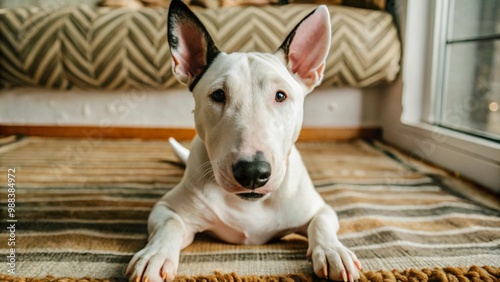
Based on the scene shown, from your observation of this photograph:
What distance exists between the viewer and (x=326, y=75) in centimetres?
258

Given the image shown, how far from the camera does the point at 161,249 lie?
0.91m

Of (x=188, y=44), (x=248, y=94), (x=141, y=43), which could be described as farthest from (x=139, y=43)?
(x=248, y=94)

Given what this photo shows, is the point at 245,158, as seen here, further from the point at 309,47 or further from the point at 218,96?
the point at 309,47

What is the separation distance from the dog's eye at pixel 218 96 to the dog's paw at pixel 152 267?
37 centimetres

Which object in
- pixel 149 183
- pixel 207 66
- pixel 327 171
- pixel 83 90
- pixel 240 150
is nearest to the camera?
pixel 240 150

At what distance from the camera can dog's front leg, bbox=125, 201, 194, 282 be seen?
835mm

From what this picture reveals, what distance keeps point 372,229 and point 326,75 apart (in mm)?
1534

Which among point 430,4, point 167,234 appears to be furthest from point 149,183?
point 430,4

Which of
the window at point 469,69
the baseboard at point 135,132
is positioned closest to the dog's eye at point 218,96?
the window at point 469,69

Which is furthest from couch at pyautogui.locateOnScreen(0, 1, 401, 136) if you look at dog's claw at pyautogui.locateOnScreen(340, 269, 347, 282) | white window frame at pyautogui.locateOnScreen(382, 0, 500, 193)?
dog's claw at pyautogui.locateOnScreen(340, 269, 347, 282)

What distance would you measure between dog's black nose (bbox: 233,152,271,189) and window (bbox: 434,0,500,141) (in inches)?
53.8

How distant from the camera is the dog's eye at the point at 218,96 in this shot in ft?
3.15

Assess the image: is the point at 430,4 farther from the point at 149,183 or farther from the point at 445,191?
the point at 149,183

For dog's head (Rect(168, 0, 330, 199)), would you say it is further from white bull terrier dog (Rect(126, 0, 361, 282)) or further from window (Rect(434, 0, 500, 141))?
window (Rect(434, 0, 500, 141))
